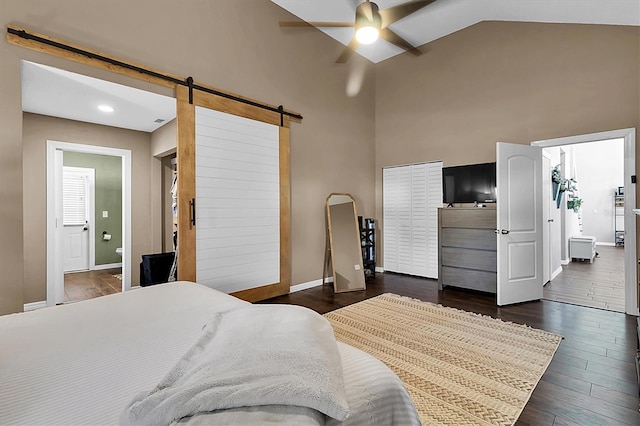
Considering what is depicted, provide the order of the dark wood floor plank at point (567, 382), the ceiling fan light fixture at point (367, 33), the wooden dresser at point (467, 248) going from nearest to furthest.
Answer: the dark wood floor plank at point (567, 382) → the ceiling fan light fixture at point (367, 33) → the wooden dresser at point (467, 248)

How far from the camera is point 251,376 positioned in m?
0.77

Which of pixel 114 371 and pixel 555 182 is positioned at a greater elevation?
pixel 555 182

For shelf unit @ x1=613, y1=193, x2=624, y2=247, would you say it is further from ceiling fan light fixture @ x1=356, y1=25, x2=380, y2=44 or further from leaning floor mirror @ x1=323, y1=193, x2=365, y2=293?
ceiling fan light fixture @ x1=356, y1=25, x2=380, y2=44

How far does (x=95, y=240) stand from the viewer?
6.19 m

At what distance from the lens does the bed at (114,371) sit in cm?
73

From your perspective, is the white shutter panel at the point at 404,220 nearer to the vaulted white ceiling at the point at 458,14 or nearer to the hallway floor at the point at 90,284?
the vaulted white ceiling at the point at 458,14

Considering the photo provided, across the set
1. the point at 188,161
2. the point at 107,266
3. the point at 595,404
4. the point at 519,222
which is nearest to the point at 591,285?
the point at 519,222

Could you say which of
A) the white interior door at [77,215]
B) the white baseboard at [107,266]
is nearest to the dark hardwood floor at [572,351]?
the white baseboard at [107,266]

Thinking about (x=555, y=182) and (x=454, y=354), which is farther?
(x=555, y=182)

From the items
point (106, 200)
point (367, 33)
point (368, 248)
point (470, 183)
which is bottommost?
point (368, 248)

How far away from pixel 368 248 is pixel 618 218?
898 cm

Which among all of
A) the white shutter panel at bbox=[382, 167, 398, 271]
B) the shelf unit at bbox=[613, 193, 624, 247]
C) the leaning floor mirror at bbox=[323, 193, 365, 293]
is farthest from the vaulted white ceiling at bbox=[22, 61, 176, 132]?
the shelf unit at bbox=[613, 193, 624, 247]

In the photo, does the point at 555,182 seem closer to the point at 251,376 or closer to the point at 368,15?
the point at 368,15

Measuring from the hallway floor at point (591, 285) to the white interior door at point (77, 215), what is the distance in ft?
26.6
